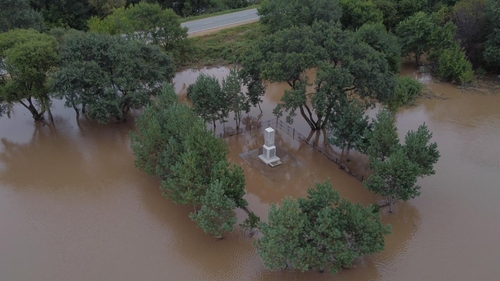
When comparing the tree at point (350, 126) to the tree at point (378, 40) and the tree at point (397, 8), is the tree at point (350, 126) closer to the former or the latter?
the tree at point (378, 40)

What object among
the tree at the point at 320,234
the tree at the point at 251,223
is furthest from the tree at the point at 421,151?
the tree at the point at 251,223

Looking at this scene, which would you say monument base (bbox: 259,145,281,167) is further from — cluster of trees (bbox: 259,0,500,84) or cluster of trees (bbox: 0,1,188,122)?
cluster of trees (bbox: 259,0,500,84)

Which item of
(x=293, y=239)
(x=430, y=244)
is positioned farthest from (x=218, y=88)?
(x=430, y=244)

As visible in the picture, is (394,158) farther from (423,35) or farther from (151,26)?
(151,26)

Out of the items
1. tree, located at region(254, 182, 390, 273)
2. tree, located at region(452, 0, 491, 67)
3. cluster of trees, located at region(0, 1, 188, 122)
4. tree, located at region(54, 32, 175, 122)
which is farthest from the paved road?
tree, located at region(254, 182, 390, 273)

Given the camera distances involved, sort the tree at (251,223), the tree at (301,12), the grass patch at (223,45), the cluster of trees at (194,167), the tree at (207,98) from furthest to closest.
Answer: the grass patch at (223,45) < the tree at (301,12) < the tree at (207,98) < the tree at (251,223) < the cluster of trees at (194,167)

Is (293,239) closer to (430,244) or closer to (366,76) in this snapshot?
(430,244)

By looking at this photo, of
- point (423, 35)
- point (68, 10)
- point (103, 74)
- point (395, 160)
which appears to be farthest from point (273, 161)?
point (68, 10)
